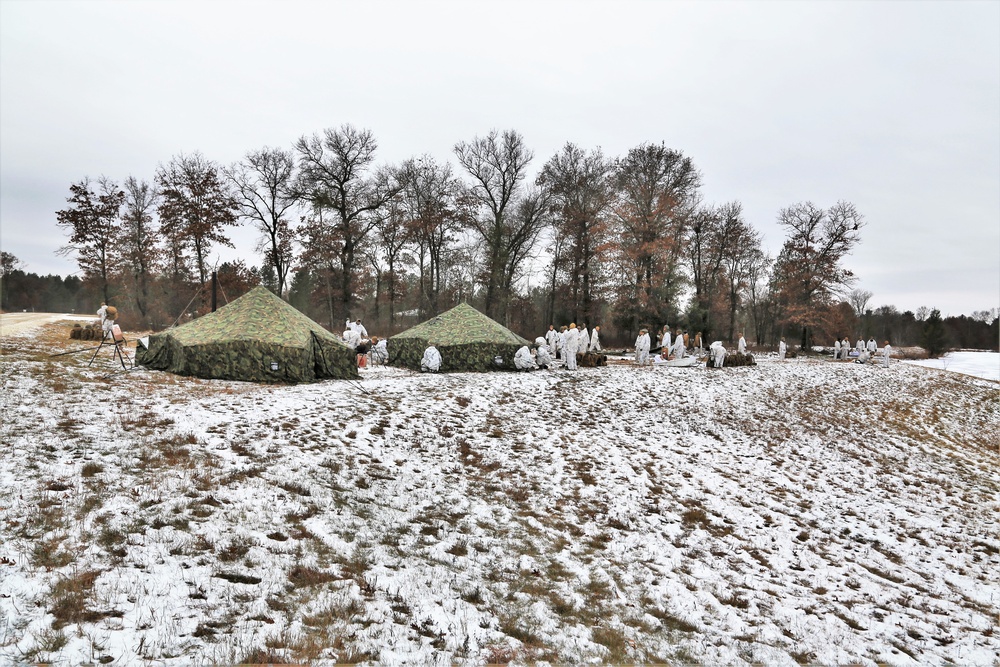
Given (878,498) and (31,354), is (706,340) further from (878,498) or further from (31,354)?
(31,354)

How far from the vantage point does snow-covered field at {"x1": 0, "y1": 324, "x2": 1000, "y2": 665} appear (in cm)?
370

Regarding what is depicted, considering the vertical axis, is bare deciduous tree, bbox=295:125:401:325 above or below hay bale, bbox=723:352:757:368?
above

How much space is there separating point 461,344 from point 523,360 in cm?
244

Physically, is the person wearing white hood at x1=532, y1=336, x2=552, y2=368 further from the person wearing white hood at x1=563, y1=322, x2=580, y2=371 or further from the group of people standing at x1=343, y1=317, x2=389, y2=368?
the group of people standing at x1=343, y1=317, x2=389, y2=368

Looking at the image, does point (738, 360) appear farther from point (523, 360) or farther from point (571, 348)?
point (523, 360)

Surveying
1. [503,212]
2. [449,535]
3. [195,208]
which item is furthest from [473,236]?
[449,535]

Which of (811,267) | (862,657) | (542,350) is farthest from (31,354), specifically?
(811,267)

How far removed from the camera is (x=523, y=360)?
671 inches

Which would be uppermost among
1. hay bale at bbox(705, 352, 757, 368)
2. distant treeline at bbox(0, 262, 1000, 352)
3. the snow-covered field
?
distant treeline at bbox(0, 262, 1000, 352)

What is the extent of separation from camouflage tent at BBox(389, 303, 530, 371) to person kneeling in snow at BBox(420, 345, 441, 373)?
1.41ft

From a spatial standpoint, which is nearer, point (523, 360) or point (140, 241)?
point (523, 360)

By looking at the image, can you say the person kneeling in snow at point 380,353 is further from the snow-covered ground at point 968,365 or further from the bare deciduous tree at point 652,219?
the snow-covered ground at point 968,365

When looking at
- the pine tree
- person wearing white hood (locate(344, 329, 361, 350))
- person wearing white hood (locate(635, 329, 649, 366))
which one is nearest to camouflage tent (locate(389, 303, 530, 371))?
person wearing white hood (locate(344, 329, 361, 350))

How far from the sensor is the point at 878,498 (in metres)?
8.83
